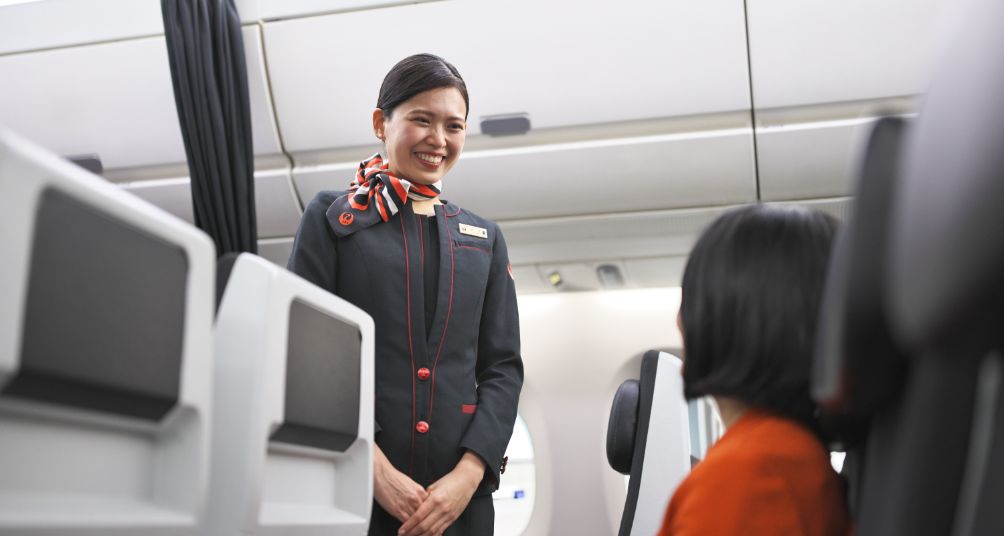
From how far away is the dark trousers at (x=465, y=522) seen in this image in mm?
2014

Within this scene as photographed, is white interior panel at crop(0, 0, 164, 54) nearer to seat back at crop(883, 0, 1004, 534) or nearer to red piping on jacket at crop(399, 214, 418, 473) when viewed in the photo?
red piping on jacket at crop(399, 214, 418, 473)

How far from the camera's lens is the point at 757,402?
120 cm

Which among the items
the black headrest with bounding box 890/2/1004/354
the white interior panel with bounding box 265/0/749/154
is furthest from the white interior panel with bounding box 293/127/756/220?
the black headrest with bounding box 890/2/1004/354

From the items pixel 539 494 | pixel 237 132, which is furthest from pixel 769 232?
pixel 539 494

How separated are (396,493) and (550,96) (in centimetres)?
180

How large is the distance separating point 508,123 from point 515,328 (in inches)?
52.3

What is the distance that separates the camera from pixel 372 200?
2.17 metres

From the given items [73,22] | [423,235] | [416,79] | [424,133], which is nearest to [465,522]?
[423,235]

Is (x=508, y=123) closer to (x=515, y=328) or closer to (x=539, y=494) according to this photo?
(x=515, y=328)

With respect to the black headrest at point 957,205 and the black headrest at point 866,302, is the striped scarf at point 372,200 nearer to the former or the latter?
the black headrest at point 866,302

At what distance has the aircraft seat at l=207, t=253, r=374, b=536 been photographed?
1386mm

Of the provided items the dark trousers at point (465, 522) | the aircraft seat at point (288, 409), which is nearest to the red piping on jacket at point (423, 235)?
the aircraft seat at point (288, 409)

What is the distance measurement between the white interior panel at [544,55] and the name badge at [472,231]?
47.5 inches

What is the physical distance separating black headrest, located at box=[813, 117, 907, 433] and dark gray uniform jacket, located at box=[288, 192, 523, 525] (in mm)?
1306
